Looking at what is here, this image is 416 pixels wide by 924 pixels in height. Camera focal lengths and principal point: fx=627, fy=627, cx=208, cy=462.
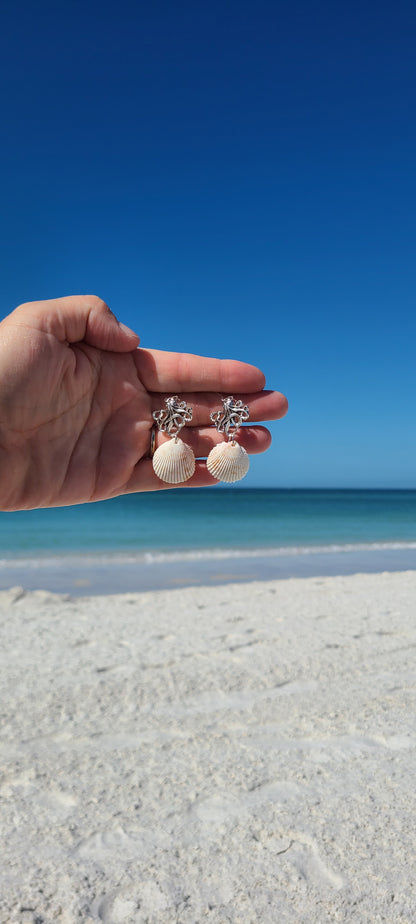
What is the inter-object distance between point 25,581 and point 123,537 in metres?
7.52

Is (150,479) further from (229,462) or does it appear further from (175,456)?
(229,462)

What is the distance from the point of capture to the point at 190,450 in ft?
8.76

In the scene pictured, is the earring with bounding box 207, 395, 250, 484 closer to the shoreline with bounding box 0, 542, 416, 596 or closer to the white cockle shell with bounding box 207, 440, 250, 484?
the white cockle shell with bounding box 207, 440, 250, 484

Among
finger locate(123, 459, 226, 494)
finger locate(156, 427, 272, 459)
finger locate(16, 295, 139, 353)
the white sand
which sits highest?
finger locate(16, 295, 139, 353)

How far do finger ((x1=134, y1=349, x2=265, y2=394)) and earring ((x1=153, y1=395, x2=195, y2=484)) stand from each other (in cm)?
10

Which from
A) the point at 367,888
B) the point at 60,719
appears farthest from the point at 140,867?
the point at 60,719

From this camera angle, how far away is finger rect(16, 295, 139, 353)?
7.99 feet

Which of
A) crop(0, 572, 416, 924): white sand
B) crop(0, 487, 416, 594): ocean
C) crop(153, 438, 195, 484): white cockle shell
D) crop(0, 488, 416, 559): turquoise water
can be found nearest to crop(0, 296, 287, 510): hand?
crop(153, 438, 195, 484): white cockle shell

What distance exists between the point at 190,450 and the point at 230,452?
177 millimetres

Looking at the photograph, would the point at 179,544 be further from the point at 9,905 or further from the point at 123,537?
the point at 9,905

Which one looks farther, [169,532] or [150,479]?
[169,532]

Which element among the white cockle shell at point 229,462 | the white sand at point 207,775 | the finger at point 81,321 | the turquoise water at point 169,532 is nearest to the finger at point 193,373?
the finger at point 81,321

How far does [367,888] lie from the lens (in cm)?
260

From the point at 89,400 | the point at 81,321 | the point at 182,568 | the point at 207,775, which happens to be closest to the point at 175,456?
the point at 89,400
